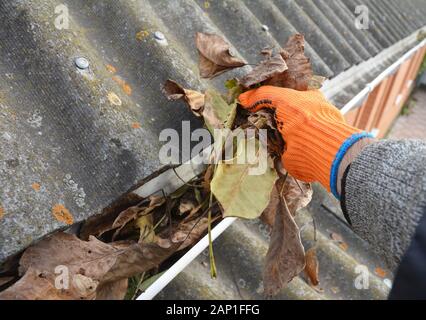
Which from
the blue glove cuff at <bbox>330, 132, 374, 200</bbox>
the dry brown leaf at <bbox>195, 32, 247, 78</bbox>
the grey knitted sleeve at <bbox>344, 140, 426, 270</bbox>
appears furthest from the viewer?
the dry brown leaf at <bbox>195, 32, 247, 78</bbox>

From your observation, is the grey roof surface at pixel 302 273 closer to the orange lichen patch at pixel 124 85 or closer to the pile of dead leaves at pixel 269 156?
Result: the pile of dead leaves at pixel 269 156

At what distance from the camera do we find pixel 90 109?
1.09 metres

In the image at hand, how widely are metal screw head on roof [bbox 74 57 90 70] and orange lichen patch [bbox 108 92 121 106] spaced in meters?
0.10

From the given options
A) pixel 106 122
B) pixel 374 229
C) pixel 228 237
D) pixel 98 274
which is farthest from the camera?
pixel 228 237

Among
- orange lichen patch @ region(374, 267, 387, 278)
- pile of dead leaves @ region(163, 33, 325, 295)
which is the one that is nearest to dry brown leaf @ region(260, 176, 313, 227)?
pile of dead leaves @ region(163, 33, 325, 295)

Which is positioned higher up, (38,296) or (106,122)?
(106,122)

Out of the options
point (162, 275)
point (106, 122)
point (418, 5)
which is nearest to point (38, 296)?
point (162, 275)

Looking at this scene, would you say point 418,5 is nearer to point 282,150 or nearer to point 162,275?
point 282,150

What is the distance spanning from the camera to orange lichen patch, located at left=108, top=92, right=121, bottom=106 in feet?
3.72

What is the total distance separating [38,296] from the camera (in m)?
0.84

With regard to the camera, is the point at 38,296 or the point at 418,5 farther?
the point at 418,5

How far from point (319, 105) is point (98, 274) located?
2.38 ft

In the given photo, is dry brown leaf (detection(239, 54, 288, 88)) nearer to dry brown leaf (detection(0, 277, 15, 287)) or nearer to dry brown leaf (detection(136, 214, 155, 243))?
dry brown leaf (detection(136, 214, 155, 243))

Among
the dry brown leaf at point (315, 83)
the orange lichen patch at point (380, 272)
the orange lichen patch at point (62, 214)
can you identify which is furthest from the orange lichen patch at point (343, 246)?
the orange lichen patch at point (62, 214)
